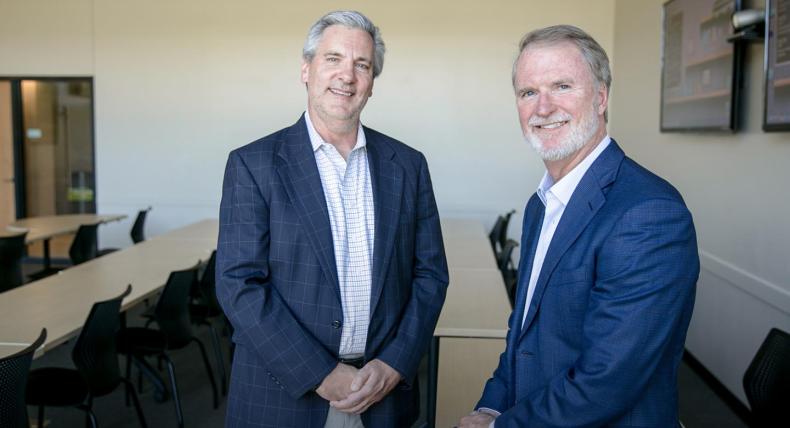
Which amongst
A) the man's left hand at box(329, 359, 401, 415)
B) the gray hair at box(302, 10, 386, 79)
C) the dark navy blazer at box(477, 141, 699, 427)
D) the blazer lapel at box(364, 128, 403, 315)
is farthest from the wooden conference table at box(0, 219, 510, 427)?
the gray hair at box(302, 10, 386, 79)

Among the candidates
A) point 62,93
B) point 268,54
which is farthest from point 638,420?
point 62,93

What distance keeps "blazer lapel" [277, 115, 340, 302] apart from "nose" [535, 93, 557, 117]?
0.64 meters

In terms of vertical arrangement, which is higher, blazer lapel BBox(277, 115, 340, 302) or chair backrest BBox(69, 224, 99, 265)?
blazer lapel BBox(277, 115, 340, 302)

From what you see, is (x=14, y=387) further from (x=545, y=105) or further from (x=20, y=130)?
(x=20, y=130)

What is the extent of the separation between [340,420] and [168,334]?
245cm

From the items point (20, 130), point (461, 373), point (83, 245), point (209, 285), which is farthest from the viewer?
point (20, 130)

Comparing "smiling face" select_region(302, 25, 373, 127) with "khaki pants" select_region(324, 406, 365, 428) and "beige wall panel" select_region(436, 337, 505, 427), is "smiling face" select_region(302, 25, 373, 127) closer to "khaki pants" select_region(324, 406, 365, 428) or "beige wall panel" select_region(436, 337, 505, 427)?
"khaki pants" select_region(324, 406, 365, 428)

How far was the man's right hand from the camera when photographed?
1.86 m

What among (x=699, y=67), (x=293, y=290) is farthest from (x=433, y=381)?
(x=699, y=67)

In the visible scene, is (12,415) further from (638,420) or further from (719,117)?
(719,117)

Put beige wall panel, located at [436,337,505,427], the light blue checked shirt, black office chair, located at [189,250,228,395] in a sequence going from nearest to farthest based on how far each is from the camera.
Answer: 1. the light blue checked shirt
2. beige wall panel, located at [436,337,505,427]
3. black office chair, located at [189,250,228,395]

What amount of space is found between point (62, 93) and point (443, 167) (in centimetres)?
466

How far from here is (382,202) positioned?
2.00 metres

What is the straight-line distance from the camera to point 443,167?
27.8 feet
